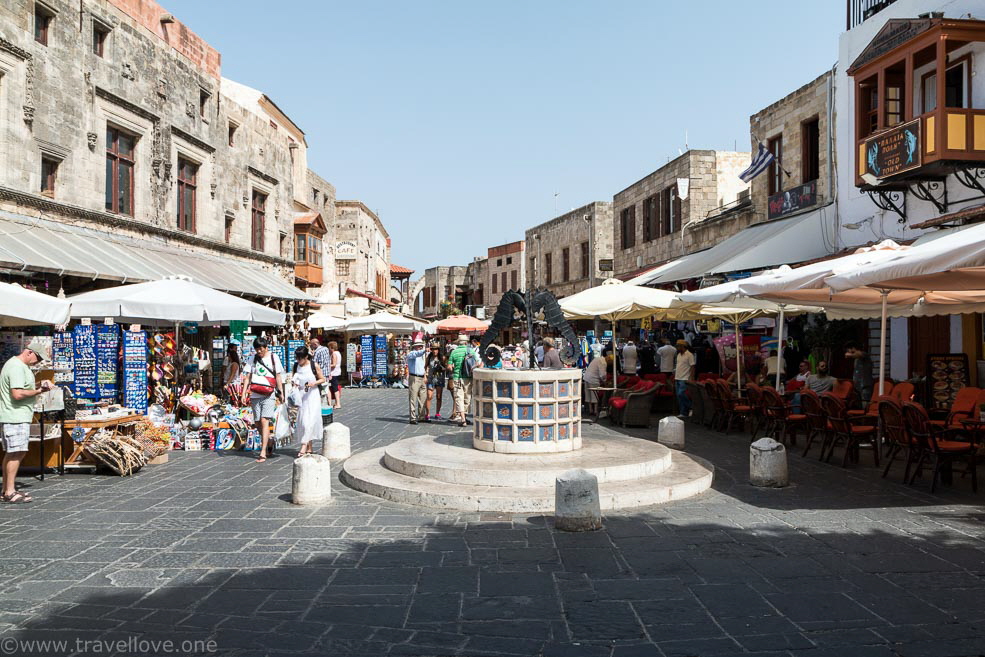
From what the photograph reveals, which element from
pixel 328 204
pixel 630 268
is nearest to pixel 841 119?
pixel 630 268

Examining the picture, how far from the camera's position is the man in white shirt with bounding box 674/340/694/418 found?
1322 centimetres

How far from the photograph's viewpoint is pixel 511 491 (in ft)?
23.2

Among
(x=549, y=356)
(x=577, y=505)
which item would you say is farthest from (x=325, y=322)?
(x=577, y=505)

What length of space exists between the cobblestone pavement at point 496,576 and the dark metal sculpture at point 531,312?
3070 mm

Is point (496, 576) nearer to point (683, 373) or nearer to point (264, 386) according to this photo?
point (264, 386)

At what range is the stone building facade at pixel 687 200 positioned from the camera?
23.0 m

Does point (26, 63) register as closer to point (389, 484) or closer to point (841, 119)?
point (389, 484)

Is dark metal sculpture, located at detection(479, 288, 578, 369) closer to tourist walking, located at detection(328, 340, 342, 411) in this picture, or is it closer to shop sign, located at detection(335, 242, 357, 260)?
tourist walking, located at detection(328, 340, 342, 411)

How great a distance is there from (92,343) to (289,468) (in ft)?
16.3

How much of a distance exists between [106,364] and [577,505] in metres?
9.14

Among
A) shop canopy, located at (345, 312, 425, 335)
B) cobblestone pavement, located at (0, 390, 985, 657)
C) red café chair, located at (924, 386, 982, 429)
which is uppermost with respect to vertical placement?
shop canopy, located at (345, 312, 425, 335)

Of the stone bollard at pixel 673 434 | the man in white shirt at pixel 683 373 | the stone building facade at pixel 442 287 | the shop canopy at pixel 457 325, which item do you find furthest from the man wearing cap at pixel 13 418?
the stone building facade at pixel 442 287

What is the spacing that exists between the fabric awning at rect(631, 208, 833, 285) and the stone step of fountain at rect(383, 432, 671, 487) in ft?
25.6

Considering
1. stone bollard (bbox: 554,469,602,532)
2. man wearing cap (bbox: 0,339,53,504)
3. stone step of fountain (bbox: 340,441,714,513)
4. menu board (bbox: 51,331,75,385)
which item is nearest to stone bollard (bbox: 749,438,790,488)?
stone step of fountain (bbox: 340,441,714,513)
